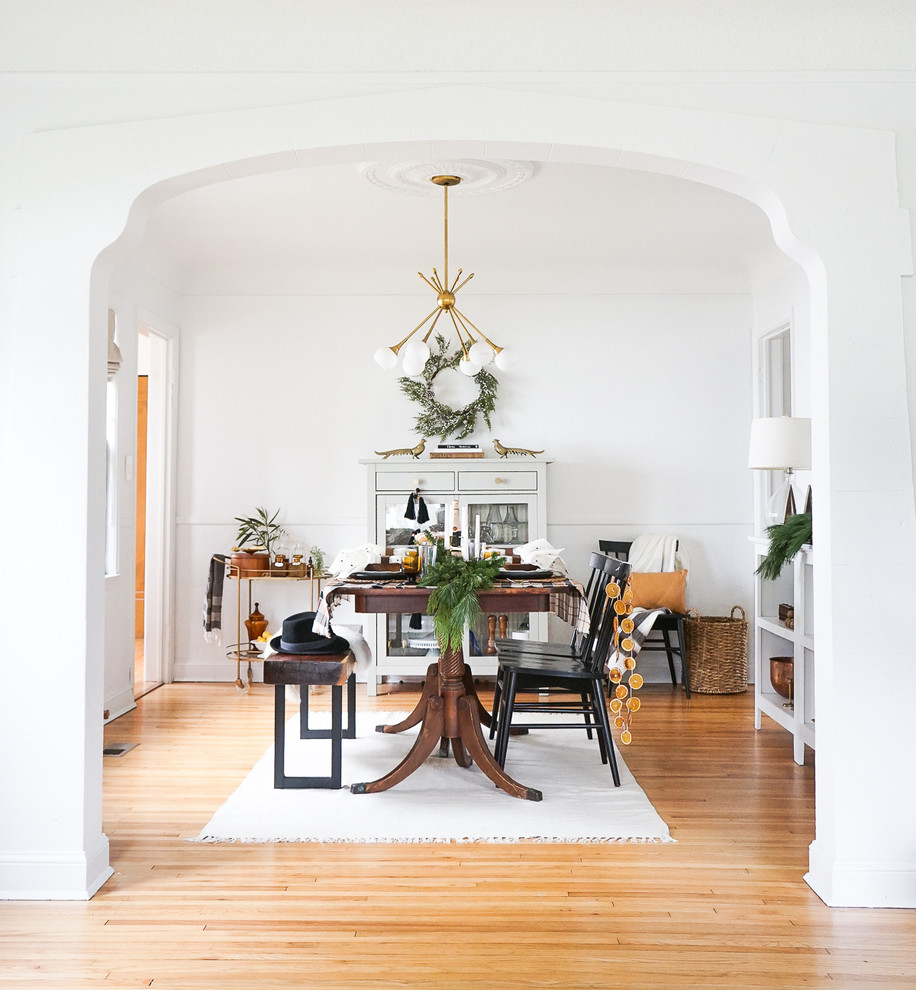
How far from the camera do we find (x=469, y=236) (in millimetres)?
5516

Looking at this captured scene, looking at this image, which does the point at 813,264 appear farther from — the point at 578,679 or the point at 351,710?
the point at 351,710

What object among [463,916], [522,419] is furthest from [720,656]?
[463,916]

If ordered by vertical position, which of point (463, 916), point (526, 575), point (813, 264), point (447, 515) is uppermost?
point (813, 264)

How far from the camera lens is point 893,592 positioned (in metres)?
2.81

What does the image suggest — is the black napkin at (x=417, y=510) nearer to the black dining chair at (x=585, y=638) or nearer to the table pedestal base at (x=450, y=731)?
the black dining chair at (x=585, y=638)

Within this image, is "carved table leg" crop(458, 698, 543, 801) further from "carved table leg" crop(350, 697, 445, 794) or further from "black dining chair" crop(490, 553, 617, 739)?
"black dining chair" crop(490, 553, 617, 739)

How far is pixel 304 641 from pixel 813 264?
93.2 inches

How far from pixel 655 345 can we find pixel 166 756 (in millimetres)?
3908

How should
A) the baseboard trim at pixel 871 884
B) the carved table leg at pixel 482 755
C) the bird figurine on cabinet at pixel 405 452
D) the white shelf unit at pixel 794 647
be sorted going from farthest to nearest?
the bird figurine on cabinet at pixel 405 452
the white shelf unit at pixel 794 647
the carved table leg at pixel 482 755
the baseboard trim at pixel 871 884

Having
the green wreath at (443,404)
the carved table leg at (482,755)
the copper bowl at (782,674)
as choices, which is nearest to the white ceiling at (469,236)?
the green wreath at (443,404)

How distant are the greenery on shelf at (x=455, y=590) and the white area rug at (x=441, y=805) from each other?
2.11ft

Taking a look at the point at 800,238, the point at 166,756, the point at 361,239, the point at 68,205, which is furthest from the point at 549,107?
the point at 166,756

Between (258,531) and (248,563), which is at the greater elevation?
(258,531)

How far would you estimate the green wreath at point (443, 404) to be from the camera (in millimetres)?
6086
